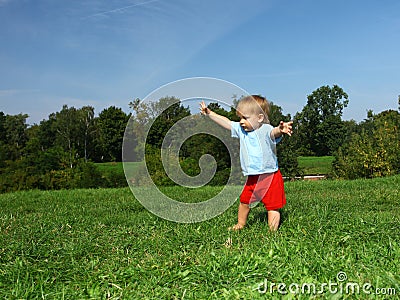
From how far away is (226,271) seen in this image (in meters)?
2.85

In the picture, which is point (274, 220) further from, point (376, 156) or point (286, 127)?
point (376, 156)

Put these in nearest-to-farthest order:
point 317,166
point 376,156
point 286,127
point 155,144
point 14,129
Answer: point 286,127
point 155,144
point 376,156
point 317,166
point 14,129

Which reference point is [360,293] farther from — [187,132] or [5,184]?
[5,184]

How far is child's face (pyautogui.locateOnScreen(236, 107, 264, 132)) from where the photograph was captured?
4.35 meters

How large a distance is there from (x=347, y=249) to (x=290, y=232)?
31.2 inches

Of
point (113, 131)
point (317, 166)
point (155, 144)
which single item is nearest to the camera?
point (155, 144)

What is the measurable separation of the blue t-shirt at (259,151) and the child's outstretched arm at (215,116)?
0.26 metres

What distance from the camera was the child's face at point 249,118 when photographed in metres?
4.35

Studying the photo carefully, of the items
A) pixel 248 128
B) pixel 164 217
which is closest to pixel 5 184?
pixel 164 217

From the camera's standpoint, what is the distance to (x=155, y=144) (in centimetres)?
536

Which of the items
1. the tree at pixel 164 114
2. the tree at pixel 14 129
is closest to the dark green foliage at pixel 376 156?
the tree at pixel 164 114

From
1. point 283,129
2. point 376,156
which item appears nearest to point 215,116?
point 283,129

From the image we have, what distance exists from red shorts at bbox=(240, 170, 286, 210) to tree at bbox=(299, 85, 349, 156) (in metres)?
50.6

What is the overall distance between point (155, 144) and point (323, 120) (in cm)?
5611
